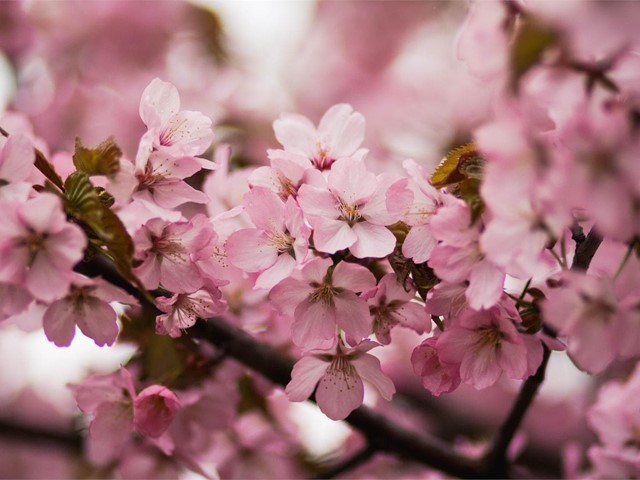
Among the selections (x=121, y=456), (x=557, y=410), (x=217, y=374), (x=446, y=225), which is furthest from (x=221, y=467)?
(x=557, y=410)

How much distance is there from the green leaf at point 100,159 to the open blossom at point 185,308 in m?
0.14

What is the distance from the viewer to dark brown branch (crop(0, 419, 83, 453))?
1608mm

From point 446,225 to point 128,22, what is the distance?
1801 millimetres

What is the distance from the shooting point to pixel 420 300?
2.70 ft

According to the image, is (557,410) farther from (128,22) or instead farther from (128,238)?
(128,238)

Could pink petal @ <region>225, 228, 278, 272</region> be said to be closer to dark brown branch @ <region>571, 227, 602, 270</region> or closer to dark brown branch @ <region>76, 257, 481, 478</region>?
dark brown branch @ <region>76, 257, 481, 478</region>

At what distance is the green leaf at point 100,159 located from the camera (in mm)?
752

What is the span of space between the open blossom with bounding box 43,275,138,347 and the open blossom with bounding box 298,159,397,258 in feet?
0.70

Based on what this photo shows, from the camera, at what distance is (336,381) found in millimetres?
845

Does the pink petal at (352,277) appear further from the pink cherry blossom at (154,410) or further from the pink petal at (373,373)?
the pink cherry blossom at (154,410)

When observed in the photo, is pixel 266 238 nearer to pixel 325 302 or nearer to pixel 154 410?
pixel 325 302

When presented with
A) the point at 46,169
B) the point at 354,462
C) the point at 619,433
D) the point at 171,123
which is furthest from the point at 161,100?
the point at 619,433

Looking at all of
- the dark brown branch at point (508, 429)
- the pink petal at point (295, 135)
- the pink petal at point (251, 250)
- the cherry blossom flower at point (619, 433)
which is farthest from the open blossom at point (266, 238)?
the cherry blossom flower at point (619, 433)

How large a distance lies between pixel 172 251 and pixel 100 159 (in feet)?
0.39
